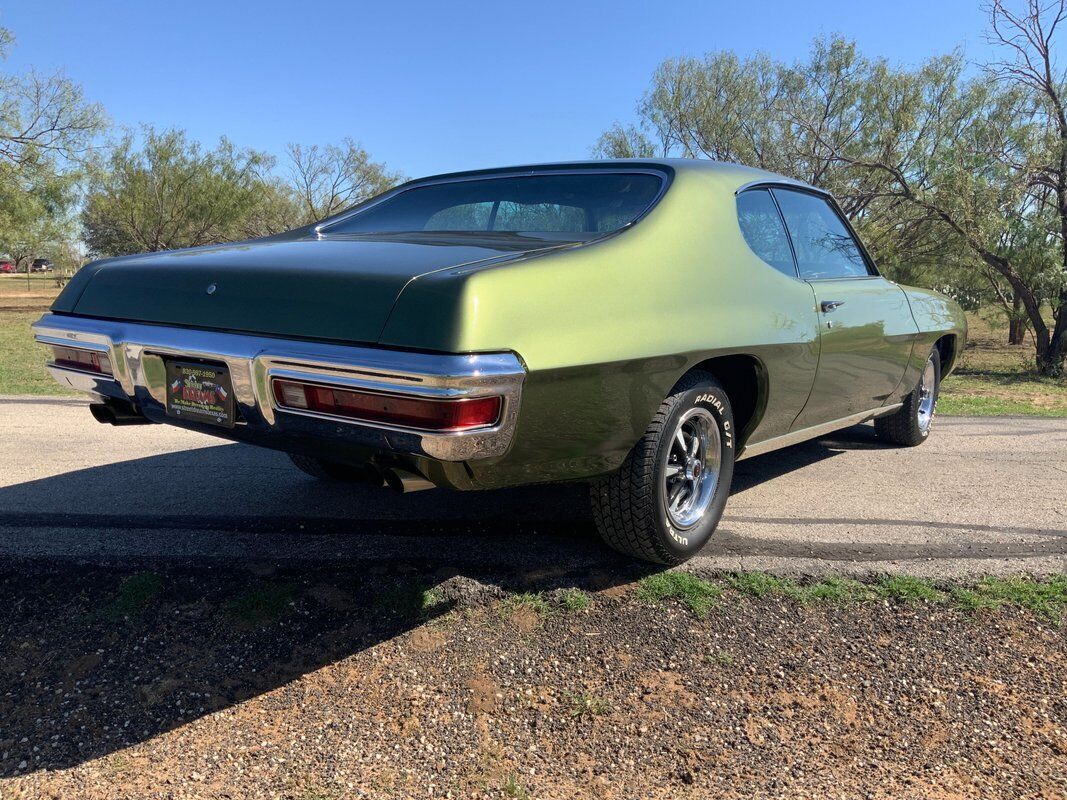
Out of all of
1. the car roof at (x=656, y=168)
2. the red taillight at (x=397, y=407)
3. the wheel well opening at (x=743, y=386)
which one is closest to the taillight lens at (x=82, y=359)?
the red taillight at (x=397, y=407)

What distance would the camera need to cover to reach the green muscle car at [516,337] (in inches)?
88.1

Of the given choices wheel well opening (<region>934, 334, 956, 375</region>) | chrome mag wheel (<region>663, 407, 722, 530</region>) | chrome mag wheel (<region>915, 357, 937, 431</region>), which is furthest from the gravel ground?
wheel well opening (<region>934, 334, 956, 375</region>)

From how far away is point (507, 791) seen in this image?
76.9 inches

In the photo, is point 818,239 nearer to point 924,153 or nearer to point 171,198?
point 924,153

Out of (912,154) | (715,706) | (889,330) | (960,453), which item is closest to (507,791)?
(715,706)

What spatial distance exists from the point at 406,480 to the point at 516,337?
1.78ft

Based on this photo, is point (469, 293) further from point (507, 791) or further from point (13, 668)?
point (13, 668)

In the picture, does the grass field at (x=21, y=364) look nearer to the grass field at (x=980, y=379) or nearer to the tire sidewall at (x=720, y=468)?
the grass field at (x=980, y=379)

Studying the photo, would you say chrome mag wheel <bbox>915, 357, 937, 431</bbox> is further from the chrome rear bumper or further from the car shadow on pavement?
the chrome rear bumper

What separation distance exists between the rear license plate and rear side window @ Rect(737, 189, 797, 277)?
213 centimetres

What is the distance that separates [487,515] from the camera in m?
3.79

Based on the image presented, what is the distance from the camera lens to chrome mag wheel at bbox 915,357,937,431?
18.4ft

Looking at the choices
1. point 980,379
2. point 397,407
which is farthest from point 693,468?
point 980,379

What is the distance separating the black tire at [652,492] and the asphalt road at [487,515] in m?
0.24
